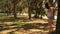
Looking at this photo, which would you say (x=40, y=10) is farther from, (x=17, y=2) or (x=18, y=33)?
(x=18, y=33)

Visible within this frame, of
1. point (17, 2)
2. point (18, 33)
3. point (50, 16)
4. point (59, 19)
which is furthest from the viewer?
point (17, 2)

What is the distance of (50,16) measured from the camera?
28.1 feet

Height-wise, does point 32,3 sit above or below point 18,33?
above

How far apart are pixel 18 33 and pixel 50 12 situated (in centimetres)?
215

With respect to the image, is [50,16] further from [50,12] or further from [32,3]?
[32,3]

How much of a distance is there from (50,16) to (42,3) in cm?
1095

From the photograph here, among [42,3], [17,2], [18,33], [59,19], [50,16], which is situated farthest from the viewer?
[42,3]

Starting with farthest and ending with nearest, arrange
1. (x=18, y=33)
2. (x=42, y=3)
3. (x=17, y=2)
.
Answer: (x=42, y=3), (x=17, y=2), (x=18, y=33)

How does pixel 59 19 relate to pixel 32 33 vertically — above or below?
above

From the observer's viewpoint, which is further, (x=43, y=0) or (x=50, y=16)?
(x=43, y=0)

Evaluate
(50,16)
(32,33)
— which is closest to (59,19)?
(50,16)

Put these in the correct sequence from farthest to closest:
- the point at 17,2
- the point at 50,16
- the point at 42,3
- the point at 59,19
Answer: the point at 42,3, the point at 17,2, the point at 50,16, the point at 59,19

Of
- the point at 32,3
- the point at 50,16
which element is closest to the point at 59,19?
the point at 50,16

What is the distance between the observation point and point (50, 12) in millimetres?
8664
